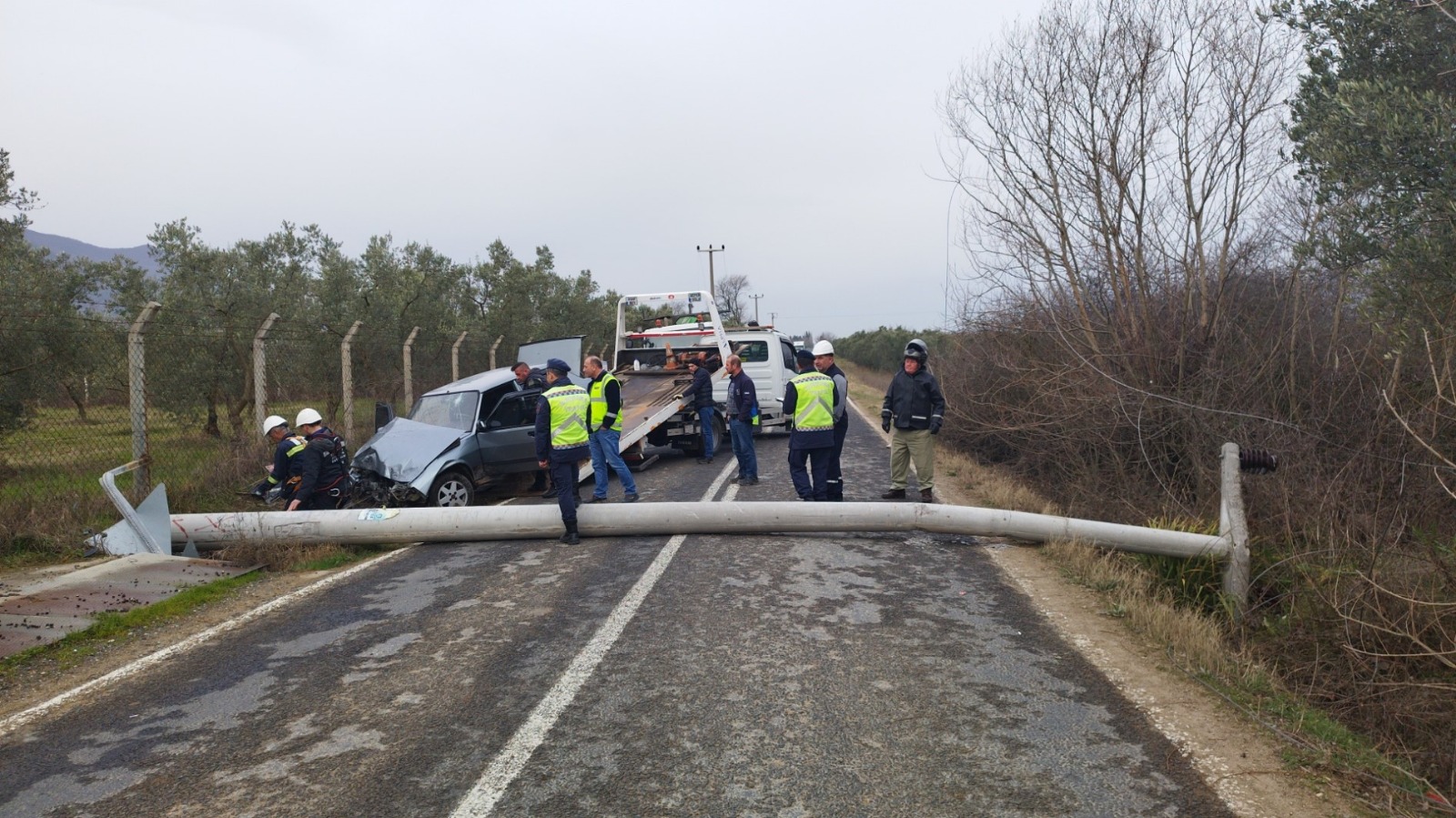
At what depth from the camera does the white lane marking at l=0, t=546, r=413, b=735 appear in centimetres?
490

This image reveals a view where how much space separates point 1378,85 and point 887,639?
5462 mm

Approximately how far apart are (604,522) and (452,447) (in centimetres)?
285

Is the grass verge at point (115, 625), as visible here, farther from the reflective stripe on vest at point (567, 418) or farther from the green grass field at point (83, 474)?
the reflective stripe on vest at point (567, 418)

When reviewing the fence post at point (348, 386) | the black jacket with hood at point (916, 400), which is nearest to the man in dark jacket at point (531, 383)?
the fence post at point (348, 386)

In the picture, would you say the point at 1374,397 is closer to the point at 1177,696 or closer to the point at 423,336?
the point at 1177,696

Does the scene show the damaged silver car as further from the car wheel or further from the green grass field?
the green grass field

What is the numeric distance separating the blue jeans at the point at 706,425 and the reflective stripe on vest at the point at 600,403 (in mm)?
3785

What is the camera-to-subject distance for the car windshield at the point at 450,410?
11359mm

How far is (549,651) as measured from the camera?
18.2 ft

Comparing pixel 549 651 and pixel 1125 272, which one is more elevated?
pixel 1125 272

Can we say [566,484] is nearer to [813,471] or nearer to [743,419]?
→ [813,471]

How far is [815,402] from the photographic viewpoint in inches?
383

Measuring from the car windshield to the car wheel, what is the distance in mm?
721

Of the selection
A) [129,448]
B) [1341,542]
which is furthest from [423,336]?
[1341,542]
